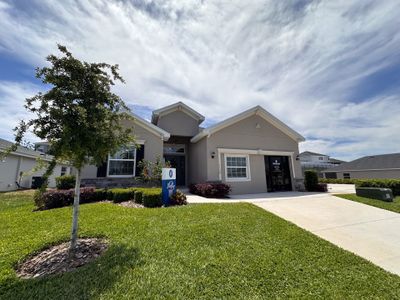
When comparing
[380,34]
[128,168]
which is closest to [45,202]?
[128,168]

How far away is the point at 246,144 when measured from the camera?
13.6 metres

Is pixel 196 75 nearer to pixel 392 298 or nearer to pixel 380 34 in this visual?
pixel 380 34

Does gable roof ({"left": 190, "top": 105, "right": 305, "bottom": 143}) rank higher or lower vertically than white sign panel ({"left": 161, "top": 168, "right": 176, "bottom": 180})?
higher

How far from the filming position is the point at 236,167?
13.1 meters

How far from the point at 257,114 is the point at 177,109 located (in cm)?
617

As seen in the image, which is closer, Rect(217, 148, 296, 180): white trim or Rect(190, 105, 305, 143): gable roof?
Rect(190, 105, 305, 143): gable roof

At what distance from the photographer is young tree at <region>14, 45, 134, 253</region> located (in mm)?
3791

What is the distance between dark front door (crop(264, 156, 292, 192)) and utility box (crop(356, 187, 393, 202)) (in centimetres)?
450

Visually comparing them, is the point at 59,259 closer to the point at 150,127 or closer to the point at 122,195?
the point at 122,195

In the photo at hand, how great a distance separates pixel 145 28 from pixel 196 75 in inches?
153

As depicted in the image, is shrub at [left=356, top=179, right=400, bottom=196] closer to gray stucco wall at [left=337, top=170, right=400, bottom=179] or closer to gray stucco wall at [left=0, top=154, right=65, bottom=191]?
gray stucco wall at [left=337, top=170, right=400, bottom=179]

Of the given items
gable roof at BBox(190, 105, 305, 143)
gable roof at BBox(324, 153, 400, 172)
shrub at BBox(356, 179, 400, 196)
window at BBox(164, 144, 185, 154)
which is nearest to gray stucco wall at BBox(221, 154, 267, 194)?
gable roof at BBox(190, 105, 305, 143)

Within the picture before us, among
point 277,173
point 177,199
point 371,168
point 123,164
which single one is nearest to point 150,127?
point 123,164

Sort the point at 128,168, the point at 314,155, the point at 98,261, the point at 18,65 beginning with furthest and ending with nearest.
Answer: the point at 314,155 → the point at 128,168 → the point at 18,65 → the point at 98,261
